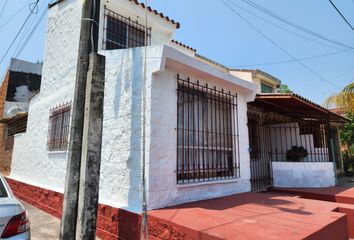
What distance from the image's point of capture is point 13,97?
12.9 metres

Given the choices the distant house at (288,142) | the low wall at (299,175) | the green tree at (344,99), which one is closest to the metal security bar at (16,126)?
the distant house at (288,142)

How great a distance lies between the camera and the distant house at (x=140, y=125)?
4199 millimetres

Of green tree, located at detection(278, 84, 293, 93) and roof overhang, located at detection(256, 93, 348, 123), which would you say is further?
green tree, located at detection(278, 84, 293, 93)

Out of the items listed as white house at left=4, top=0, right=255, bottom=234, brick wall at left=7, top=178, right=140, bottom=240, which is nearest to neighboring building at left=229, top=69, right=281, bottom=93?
white house at left=4, top=0, right=255, bottom=234

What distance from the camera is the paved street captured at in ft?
16.0

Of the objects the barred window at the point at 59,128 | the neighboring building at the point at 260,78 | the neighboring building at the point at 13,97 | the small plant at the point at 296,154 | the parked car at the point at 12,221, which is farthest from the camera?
the neighboring building at the point at 260,78

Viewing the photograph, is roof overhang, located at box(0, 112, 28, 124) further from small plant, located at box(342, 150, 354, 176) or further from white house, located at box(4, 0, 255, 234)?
small plant, located at box(342, 150, 354, 176)

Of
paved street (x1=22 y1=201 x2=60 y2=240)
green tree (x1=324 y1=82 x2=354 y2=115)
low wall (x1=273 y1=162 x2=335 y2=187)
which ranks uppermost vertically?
green tree (x1=324 y1=82 x2=354 y2=115)

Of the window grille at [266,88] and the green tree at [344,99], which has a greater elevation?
the window grille at [266,88]

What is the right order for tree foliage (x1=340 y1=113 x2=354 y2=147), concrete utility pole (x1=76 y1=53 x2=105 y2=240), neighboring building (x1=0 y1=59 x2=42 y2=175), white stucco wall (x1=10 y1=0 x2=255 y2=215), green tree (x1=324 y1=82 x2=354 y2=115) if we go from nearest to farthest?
concrete utility pole (x1=76 y1=53 x2=105 y2=240) → white stucco wall (x1=10 y1=0 x2=255 y2=215) → neighboring building (x1=0 y1=59 x2=42 y2=175) → green tree (x1=324 y1=82 x2=354 y2=115) → tree foliage (x1=340 y1=113 x2=354 y2=147)

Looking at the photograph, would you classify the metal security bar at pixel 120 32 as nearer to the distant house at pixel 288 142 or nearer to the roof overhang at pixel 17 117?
the distant house at pixel 288 142

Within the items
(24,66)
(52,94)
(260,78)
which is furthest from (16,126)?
(260,78)

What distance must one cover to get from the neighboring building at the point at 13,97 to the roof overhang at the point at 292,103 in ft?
33.3

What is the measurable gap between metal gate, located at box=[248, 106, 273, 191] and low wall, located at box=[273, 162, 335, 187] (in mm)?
244
